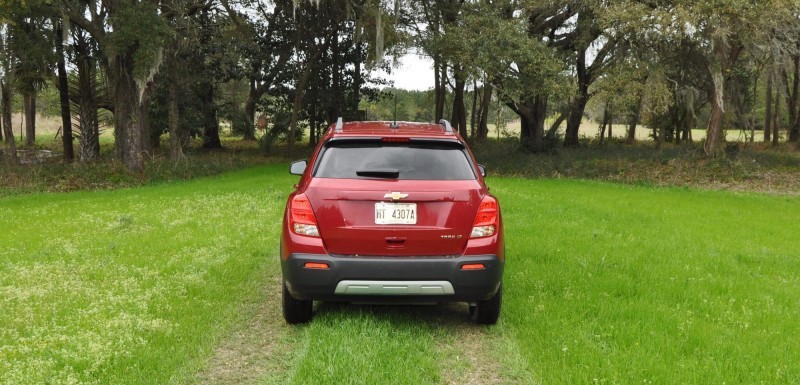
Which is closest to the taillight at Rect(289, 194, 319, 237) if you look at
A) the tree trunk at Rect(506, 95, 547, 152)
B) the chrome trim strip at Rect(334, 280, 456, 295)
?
the chrome trim strip at Rect(334, 280, 456, 295)

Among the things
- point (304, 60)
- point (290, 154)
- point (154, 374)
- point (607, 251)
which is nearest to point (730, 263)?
point (607, 251)

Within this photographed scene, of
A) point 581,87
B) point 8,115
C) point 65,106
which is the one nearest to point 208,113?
point 65,106

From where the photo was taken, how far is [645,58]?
20266mm

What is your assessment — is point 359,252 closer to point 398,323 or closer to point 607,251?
point 398,323

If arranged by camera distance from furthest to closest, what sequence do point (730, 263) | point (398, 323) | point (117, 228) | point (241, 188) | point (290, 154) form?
1. point (290, 154)
2. point (241, 188)
3. point (117, 228)
4. point (730, 263)
5. point (398, 323)

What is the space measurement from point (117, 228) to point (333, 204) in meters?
6.54

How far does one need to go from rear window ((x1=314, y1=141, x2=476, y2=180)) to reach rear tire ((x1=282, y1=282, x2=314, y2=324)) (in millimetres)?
1149

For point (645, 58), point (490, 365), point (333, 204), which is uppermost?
point (645, 58)

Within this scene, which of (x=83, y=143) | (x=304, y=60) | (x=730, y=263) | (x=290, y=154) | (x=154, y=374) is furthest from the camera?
(x=304, y=60)

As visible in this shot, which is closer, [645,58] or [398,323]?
[398,323]

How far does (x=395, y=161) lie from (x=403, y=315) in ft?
5.15

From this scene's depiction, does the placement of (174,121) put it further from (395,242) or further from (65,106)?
(395,242)

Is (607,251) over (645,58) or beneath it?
beneath

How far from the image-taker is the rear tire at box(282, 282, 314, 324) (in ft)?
15.8
